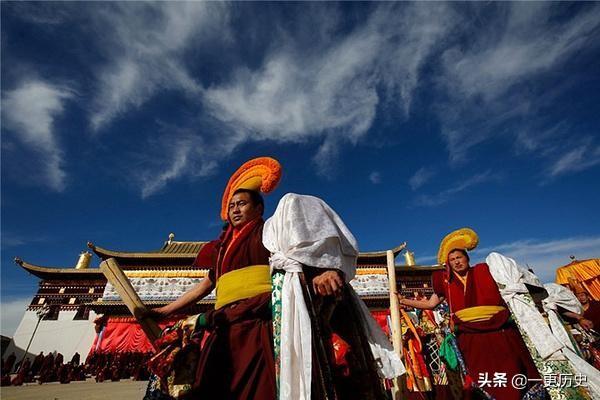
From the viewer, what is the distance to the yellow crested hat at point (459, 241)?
12.3ft

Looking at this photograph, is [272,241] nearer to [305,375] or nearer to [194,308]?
[305,375]

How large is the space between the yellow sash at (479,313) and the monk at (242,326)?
2.45 m

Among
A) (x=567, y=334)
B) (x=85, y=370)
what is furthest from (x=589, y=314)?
(x=85, y=370)

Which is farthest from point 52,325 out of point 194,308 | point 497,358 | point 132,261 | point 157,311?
point 497,358

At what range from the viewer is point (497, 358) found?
2.93 m

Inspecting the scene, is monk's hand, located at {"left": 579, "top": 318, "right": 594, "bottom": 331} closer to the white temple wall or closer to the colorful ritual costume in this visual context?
the colorful ritual costume

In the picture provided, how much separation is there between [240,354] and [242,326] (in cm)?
13

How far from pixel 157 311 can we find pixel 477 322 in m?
2.98

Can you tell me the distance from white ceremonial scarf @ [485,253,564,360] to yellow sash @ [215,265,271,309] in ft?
8.72

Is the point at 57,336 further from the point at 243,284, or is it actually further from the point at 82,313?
the point at 243,284

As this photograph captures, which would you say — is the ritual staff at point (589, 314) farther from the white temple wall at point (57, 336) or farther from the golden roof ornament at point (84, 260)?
the golden roof ornament at point (84, 260)

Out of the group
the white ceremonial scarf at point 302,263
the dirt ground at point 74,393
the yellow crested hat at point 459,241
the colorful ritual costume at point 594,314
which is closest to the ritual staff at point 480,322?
the yellow crested hat at point 459,241

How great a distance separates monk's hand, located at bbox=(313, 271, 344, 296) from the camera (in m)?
1.45

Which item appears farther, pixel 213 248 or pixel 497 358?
pixel 497 358
